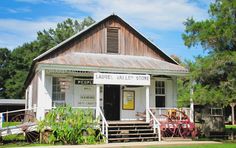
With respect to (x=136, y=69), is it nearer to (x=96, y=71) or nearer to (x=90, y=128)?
(x=96, y=71)

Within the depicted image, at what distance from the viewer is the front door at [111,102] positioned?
23047 mm

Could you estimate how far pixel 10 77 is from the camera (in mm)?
73938

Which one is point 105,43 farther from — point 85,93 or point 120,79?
point 120,79

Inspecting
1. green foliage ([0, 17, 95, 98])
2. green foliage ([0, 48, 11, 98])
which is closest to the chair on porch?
green foliage ([0, 17, 95, 98])

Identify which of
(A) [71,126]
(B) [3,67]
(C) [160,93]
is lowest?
(A) [71,126]

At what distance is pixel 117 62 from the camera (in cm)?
2230

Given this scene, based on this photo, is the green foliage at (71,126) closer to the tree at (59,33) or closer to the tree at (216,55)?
the tree at (216,55)

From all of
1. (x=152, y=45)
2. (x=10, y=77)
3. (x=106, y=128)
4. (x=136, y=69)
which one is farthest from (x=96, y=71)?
(x=10, y=77)

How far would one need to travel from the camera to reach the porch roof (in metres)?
20.8

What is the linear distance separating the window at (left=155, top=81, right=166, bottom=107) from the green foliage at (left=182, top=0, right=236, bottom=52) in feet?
16.1

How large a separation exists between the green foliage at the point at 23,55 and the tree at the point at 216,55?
49257mm

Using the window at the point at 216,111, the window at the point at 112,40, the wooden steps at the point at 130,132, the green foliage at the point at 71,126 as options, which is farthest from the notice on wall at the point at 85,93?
the window at the point at 216,111

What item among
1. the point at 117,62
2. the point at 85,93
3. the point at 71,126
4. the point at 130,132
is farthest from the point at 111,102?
the point at 71,126

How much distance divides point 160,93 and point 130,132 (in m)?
5.21
